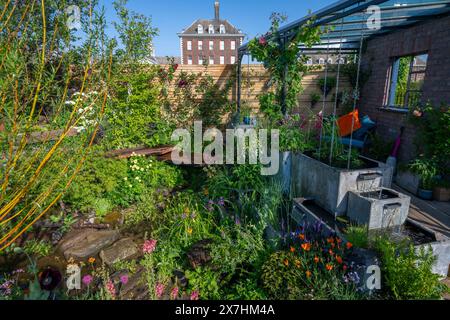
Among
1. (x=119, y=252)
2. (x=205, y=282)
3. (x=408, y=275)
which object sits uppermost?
(x=408, y=275)

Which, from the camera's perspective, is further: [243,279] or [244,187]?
[244,187]

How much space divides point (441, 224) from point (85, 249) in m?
4.56

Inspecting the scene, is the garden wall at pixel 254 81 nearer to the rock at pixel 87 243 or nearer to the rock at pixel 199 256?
the rock at pixel 87 243

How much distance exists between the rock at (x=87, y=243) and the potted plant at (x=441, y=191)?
4.89 m

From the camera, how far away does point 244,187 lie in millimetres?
3852

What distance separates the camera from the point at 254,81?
7527 mm

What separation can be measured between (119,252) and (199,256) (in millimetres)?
1093

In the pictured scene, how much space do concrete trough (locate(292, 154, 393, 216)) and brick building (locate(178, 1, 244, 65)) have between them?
3224 centimetres

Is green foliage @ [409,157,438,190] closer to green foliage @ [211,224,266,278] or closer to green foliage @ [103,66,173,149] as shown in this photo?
green foliage @ [211,224,266,278]

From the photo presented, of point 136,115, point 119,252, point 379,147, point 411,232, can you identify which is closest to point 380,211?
point 411,232

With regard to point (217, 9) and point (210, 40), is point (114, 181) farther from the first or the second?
point (210, 40)
